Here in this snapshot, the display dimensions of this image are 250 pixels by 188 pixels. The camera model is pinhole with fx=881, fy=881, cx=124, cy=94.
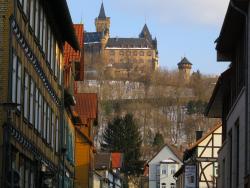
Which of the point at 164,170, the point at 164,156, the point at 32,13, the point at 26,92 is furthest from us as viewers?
the point at 164,156

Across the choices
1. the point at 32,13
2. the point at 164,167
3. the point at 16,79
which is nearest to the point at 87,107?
the point at 32,13

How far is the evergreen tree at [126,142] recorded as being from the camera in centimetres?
12794

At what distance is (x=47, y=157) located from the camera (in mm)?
33406

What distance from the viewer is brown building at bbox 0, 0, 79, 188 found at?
20.3 m

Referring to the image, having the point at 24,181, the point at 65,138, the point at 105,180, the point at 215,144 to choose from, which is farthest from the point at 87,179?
the point at 24,181

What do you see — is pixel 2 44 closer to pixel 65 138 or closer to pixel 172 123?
pixel 65 138

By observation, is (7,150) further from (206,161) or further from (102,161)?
(102,161)

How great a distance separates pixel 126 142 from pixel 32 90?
104488mm

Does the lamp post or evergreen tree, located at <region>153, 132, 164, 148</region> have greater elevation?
evergreen tree, located at <region>153, 132, 164, 148</region>

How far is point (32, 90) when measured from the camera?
88.0ft

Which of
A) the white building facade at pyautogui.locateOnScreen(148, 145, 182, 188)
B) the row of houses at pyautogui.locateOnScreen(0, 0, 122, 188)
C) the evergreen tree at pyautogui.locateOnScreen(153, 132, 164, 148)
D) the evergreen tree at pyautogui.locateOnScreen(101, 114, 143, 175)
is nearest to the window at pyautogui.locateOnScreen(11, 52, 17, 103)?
the row of houses at pyautogui.locateOnScreen(0, 0, 122, 188)

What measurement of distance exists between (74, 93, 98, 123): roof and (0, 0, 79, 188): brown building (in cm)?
1498

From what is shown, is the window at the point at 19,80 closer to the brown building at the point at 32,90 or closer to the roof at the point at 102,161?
the brown building at the point at 32,90

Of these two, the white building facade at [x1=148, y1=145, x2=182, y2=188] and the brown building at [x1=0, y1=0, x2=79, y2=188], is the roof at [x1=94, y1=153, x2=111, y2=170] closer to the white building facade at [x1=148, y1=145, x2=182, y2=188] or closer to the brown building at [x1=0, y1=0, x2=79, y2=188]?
the brown building at [x1=0, y1=0, x2=79, y2=188]
